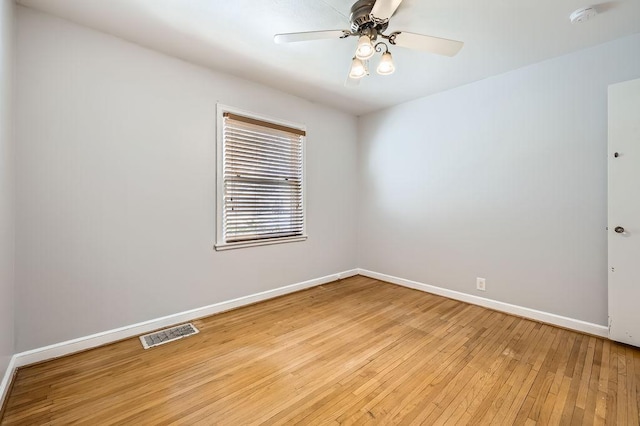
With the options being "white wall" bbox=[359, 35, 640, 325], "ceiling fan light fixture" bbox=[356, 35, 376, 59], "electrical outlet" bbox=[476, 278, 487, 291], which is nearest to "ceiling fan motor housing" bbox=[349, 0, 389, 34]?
"ceiling fan light fixture" bbox=[356, 35, 376, 59]

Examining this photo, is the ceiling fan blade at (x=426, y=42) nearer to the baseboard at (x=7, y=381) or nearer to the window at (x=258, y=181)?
the window at (x=258, y=181)

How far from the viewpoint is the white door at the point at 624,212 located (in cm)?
221

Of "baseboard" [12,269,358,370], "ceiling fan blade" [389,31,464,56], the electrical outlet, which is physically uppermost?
"ceiling fan blade" [389,31,464,56]

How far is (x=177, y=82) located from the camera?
266 cm

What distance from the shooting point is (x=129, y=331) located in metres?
2.40

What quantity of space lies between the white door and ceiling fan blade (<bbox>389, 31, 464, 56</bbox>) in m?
1.62

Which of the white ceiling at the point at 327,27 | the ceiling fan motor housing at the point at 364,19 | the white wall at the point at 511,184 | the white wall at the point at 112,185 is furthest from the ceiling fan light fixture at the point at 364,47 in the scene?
the white wall at the point at 511,184

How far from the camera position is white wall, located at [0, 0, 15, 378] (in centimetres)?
165

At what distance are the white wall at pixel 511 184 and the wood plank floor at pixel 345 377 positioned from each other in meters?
0.59

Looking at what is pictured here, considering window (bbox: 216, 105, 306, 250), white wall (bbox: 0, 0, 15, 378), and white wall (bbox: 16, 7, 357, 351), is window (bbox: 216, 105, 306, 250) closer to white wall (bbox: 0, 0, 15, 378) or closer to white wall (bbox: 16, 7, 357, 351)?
white wall (bbox: 16, 7, 357, 351)

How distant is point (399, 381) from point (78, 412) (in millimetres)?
1955

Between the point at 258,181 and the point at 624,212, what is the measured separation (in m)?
3.43

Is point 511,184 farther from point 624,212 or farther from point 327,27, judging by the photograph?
point 327,27

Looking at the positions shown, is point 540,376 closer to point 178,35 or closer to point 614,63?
point 614,63
